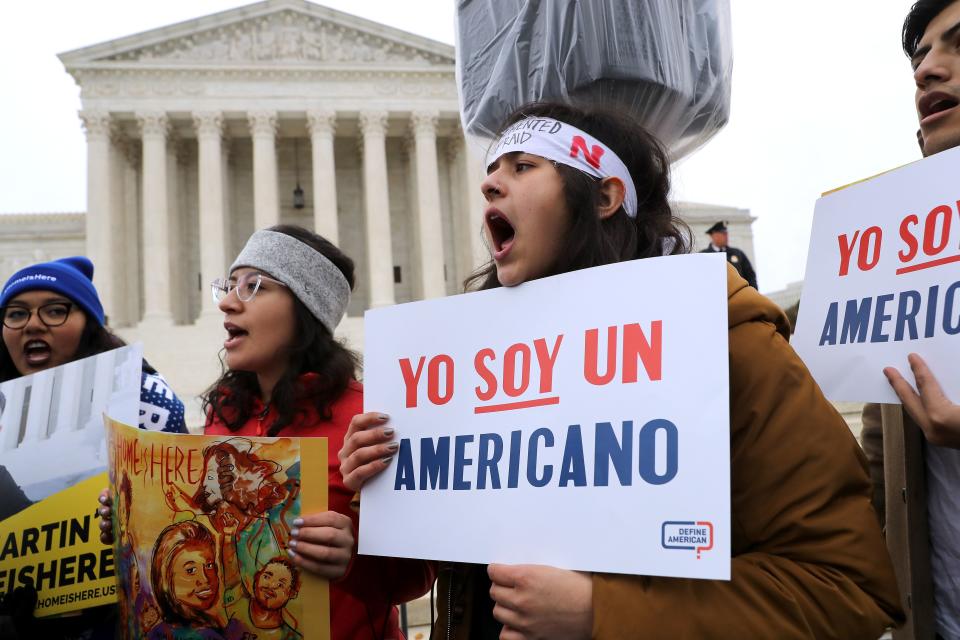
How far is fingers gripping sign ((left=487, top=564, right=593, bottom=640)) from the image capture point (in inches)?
65.9

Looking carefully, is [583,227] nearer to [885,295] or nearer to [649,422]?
[649,422]

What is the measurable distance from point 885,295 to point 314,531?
1626 mm

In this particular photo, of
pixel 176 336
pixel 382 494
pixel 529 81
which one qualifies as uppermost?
pixel 176 336

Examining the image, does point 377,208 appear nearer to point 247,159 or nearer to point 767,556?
point 247,159

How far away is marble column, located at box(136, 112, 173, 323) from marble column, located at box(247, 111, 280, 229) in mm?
3923

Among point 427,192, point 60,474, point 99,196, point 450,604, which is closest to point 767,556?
point 450,604

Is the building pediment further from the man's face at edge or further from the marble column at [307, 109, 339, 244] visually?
the man's face at edge

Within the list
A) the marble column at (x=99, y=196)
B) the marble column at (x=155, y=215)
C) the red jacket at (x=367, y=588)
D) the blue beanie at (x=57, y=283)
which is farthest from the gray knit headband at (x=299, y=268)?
the marble column at (x=99, y=196)

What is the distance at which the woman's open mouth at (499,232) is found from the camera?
219 cm

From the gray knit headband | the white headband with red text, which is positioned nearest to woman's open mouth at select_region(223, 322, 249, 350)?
the gray knit headband

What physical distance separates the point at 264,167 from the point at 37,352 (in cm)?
3408

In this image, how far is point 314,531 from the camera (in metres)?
2.18

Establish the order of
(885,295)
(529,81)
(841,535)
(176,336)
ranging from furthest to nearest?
(176,336)
(529,81)
(885,295)
(841,535)

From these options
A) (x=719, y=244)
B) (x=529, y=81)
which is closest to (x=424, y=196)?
(x=719, y=244)
